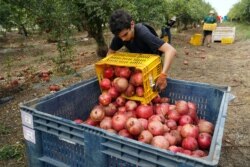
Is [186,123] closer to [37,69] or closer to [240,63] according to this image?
[37,69]

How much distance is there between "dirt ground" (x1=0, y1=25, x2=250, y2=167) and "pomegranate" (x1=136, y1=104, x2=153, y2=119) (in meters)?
1.53

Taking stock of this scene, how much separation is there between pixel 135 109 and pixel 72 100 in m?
0.69

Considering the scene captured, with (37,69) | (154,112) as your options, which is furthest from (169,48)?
(37,69)

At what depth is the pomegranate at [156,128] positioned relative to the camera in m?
2.84

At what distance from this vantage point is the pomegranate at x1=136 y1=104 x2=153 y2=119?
3.24 metres

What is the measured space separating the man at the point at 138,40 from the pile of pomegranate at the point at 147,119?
11.8 inches

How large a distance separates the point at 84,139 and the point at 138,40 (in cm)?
184

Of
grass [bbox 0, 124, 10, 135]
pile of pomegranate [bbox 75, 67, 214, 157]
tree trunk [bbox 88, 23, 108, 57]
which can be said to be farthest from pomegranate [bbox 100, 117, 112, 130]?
tree trunk [bbox 88, 23, 108, 57]

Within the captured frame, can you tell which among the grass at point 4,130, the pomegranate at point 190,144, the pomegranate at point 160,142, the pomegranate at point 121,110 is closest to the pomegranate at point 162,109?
the pomegranate at point 121,110

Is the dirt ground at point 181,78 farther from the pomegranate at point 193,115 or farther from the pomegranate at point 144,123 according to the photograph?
the pomegranate at point 144,123

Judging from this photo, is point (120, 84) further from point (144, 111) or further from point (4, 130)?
point (4, 130)

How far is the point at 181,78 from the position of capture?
28.6 feet

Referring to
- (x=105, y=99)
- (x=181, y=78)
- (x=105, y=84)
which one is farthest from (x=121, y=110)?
(x=181, y=78)

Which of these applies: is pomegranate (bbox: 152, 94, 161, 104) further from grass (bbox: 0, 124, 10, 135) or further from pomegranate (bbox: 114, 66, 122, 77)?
grass (bbox: 0, 124, 10, 135)
